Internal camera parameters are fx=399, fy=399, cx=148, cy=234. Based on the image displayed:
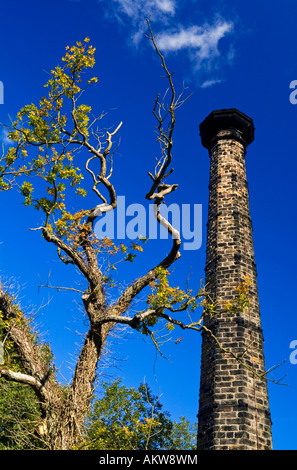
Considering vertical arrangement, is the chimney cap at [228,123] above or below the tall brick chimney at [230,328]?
above

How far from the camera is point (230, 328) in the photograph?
975cm

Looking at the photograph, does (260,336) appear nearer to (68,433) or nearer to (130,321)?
(130,321)

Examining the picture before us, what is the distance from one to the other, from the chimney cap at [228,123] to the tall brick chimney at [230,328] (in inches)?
2.0

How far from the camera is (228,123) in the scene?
15.0 m

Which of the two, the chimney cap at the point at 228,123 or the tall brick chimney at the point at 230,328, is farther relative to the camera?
the chimney cap at the point at 228,123

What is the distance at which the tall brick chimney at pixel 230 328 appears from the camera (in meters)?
8.43

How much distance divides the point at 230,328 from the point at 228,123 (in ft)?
27.6

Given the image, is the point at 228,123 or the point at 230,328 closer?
the point at 230,328

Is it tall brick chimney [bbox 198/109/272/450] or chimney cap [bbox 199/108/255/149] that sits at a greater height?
chimney cap [bbox 199/108/255/149]

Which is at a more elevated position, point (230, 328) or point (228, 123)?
point (228, 123)

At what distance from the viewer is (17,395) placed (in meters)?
17.1

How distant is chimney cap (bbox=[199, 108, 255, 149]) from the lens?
1498cm

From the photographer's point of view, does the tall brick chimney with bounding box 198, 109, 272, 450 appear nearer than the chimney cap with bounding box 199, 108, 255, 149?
Yes

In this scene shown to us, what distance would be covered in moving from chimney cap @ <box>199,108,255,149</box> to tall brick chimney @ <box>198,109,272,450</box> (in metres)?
0.05
